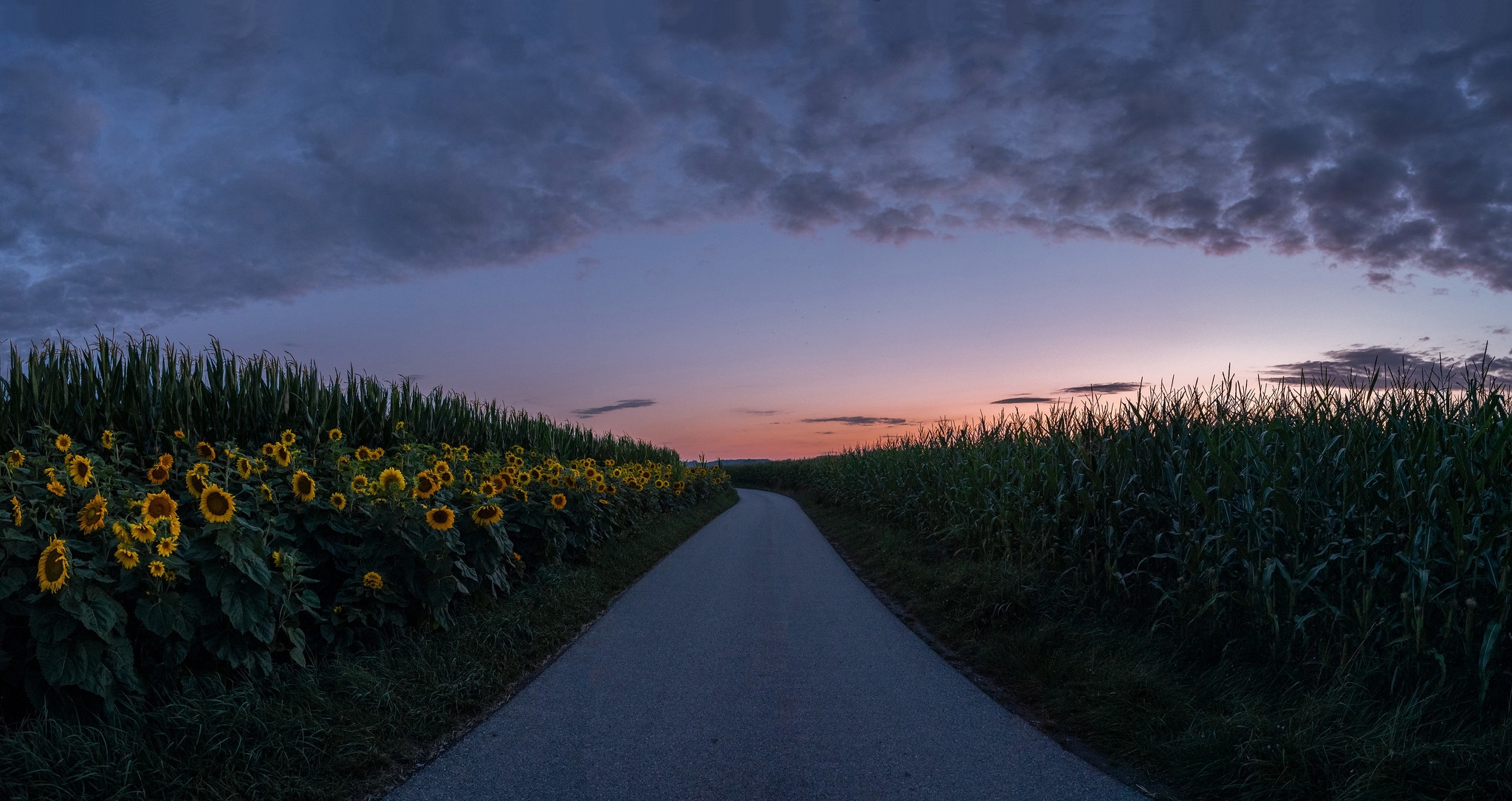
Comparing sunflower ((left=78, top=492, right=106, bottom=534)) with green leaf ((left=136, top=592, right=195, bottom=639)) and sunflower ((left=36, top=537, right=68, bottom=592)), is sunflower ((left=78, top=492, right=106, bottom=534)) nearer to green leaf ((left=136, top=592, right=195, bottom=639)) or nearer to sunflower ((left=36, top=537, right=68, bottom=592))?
sunflower ((left=36, top=537, right=68, bottom=592))

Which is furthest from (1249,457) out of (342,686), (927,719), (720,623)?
(342,686)

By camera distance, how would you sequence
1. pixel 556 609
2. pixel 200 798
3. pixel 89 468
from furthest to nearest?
pixel 556 609, pixel 89 468, pixel 200 798

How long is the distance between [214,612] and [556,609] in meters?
3.46

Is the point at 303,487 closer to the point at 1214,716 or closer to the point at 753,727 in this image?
the point at 753,727

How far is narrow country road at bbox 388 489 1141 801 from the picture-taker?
3811 millimetres

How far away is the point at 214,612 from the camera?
4.16 metres

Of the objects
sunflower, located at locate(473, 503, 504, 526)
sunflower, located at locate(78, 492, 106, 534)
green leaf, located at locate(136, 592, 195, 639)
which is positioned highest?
sunflower, located at locate(78, 492, 106, 534)

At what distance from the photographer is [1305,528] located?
5254 millimetres

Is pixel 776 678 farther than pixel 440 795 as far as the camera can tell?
Yes

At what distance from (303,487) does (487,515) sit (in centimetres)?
157

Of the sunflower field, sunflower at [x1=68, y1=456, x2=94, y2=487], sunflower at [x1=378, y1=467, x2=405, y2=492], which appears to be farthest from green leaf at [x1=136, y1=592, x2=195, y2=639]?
sunflower at [x1=378, y1=467, x2=405, y2=492]

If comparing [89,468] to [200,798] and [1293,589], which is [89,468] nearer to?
[200,798]

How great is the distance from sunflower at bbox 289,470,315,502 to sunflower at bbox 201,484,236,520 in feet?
2.89

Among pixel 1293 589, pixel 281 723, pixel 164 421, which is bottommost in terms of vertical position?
Result: pixel 281 723
